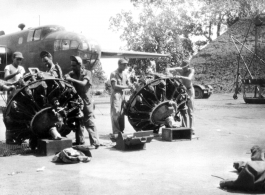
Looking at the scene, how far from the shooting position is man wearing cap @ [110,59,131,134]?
8922mm

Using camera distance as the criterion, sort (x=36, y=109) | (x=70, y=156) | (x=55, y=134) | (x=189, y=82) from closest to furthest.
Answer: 1. (x=70, y=156)
2. (x=55, y=134)
3. (x=36, y=109)
4. (x=189, y=82)

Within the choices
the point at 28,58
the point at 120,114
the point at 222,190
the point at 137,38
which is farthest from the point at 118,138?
the point at 137,38

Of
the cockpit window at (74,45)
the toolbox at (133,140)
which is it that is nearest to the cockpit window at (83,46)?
the cockpit window at (74,45)

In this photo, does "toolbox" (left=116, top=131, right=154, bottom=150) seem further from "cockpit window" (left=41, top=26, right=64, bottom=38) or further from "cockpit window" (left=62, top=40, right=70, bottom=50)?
"cockpit window" (left=41, top=26, right=64, bottom=38)

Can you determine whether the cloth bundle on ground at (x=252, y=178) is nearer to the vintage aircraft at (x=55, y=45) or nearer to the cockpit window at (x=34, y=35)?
the vintage aircraft at (x=55, y=45)

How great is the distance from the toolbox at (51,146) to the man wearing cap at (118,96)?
1797 mm

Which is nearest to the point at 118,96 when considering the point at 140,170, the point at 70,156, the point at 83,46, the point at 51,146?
the point at 51,146

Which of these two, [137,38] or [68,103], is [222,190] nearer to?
[68,103]

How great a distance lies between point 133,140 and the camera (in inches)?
300

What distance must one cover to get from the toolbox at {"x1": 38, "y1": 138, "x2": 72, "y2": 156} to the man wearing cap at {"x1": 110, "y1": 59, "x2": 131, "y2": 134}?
A: 180cm

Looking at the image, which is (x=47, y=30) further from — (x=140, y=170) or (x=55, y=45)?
(x=140, y=170)

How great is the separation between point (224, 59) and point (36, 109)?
92.5 ft

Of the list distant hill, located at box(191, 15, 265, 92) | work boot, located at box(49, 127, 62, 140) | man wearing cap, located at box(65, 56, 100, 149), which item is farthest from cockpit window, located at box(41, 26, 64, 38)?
distant hill, located at box(191, 15, 265, 92)

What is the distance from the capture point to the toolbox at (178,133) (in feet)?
29.5
